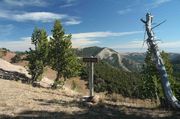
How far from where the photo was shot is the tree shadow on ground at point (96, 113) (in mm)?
14516

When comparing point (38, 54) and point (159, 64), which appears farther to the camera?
point (38, 54)

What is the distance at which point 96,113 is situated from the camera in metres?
15.8

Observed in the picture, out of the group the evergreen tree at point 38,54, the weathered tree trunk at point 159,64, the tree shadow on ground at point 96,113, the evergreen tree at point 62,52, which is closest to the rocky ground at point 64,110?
the tree shadow on ground at point 96,113

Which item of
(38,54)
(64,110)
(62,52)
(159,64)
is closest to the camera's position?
(159,64)

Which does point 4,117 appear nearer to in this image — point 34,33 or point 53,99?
point 53,99

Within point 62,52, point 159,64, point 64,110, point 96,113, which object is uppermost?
point 62,52

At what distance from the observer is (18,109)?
1552cm

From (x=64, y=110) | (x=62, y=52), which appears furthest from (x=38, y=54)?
(x=64, y=110)

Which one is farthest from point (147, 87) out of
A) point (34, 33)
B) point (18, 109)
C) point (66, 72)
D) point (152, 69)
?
point (18, 109)

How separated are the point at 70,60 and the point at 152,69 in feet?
63.5

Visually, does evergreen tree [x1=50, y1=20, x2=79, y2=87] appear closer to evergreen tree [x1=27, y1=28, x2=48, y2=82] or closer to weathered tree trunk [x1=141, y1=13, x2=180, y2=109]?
evergreen tree [x1=27, y1=28, x2=48, y2=82]

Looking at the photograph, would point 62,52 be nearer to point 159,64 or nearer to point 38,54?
point 38,54

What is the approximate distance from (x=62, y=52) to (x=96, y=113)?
28250 millimetres

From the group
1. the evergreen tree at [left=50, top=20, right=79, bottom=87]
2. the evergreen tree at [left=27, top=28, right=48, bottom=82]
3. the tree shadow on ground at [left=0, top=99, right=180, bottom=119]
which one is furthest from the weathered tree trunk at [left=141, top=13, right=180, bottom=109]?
the evergreen tree at [left=27, top=28, right=48, bottom=82]
